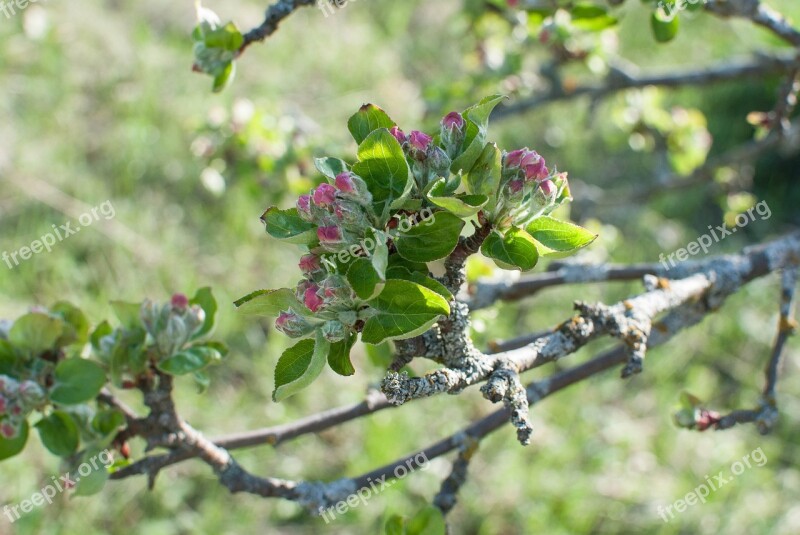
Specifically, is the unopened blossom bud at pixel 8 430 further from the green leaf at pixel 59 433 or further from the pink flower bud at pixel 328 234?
the pink flower bud at pixel 328 234

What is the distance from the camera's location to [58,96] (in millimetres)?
3730

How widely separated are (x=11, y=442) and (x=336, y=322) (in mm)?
575

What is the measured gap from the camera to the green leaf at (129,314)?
44.1 inches

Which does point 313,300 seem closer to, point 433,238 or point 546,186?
point 433,238

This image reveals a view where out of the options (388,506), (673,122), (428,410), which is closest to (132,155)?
(428,410)

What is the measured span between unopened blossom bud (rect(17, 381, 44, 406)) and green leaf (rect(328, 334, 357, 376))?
47 centimetres

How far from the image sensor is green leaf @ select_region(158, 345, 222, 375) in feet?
3.49

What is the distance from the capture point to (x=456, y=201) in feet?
2.34

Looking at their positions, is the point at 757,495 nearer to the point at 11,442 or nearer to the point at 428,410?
the point at 428,410
